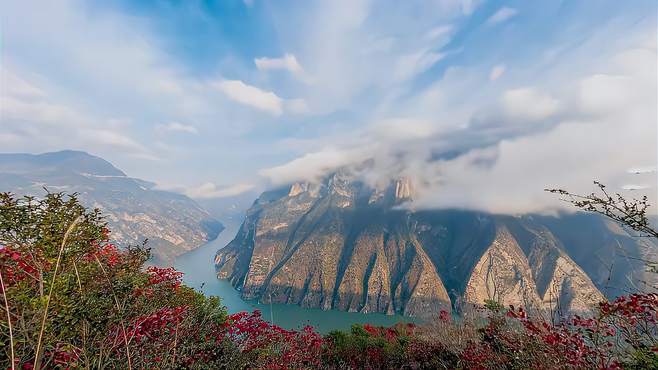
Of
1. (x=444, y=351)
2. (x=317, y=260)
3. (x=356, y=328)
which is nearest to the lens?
(x=444, y=351)

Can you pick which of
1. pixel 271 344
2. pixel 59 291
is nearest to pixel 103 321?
pixel 59 291

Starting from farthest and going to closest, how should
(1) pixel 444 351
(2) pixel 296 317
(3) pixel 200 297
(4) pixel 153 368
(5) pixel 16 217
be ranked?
(2) pixel 296 317
(3) pixel 200 297
(1) pixel 444 351
(4) pixel 153 368
(5) pixel 16 217

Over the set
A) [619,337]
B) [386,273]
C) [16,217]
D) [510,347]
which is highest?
[16,217]

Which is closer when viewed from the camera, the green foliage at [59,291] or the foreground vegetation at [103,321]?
the foreground vegetation at [103,321]

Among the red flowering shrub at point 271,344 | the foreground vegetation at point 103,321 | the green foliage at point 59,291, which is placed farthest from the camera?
the red flowering shrub at point 271,344

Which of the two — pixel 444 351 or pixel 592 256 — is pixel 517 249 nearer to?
pixel 592 256

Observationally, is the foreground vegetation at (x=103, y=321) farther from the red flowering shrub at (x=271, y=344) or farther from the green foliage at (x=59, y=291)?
the red flowering shrub at (x=271, y=344)

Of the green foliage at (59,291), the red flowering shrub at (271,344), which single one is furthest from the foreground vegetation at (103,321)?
the red flowering shrub at (271,344)

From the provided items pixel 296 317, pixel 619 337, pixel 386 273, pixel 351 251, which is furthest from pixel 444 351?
pixel 351 251

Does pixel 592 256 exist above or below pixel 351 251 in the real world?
above

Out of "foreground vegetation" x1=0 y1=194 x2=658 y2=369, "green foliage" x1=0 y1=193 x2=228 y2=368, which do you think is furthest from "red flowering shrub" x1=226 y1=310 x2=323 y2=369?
"green foliage" x1=0 y1=193 x2=228 y2=368

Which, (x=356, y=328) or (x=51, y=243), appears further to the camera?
(x=356, y=328)
